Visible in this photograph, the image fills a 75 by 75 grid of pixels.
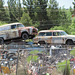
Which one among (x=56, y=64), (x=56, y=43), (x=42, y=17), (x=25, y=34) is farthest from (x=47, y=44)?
(x=42, y=17)

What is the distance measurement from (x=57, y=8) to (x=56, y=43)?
12.0m

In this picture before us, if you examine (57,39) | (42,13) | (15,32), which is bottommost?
(57,39)

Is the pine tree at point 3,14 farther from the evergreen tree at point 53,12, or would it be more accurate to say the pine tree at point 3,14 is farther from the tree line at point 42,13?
the evergreen tree at point 53,12

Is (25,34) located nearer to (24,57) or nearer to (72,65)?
(24,57)

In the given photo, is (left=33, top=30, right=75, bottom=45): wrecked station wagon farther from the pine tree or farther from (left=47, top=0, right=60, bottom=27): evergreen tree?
the pine tree

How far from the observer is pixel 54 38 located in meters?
8.39

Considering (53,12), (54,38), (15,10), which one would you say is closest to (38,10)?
(53,12)

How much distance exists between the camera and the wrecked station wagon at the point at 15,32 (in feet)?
28.3

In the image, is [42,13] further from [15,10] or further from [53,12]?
[15,10]

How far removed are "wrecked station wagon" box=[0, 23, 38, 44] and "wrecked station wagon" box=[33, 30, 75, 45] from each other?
676 mm

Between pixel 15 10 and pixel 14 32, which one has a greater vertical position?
pixel 15 10

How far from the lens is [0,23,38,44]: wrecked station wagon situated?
8625mm

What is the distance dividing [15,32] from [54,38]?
3130mm

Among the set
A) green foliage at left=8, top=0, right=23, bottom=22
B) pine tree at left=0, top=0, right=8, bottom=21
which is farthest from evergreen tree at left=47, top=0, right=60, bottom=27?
pine tree at left=0, top=0, right=8, bottom=21
